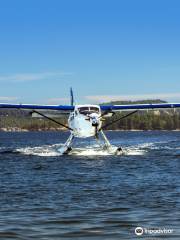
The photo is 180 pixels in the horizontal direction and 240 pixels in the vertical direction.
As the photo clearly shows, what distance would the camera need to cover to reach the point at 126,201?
11867 mm

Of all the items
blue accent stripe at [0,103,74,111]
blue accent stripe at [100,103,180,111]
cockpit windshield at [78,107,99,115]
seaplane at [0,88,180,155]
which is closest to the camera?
seaplane at [0,88,180,155]

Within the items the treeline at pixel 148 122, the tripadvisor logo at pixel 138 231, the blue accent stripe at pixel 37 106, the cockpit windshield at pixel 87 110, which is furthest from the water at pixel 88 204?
the treeline at pixel 148 122

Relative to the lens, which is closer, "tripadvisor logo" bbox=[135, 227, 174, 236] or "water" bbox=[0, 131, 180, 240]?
"tripadvisor logo" bbox=[135, 227, 174, 236]

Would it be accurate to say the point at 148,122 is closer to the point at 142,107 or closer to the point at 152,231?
the point at 142,107

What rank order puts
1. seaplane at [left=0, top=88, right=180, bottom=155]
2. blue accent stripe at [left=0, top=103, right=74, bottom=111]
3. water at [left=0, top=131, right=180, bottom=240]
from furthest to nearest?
blue accent stripe at [left=0, top=103, right=74, bottom=111], seaplane at [left=0, top=88, right=180, bottom=155], water at [left=0, top=131, right=180, bottom=240]

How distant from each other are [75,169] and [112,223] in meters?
11.1

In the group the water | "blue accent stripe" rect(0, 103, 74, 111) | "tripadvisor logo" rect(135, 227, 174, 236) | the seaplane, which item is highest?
"blue accent stripe" rect(0, 103, 74, 111)

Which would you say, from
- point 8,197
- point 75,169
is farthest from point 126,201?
Result: point 75,169

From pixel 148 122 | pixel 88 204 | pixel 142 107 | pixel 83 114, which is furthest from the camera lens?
pixel 148 122

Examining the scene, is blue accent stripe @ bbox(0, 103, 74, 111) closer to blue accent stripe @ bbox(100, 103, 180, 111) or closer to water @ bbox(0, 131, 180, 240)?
blue accent stripe @ bbox(100, 103, 180, 111)

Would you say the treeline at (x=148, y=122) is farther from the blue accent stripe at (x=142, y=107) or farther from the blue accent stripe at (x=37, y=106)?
the blue accent stripe at (x=37, y=106)

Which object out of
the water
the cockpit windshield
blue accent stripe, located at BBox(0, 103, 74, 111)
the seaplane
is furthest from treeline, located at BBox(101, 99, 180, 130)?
the water

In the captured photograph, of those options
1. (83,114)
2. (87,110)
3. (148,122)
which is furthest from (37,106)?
(148,122)

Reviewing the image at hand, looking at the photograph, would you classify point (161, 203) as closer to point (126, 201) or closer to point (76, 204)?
point (126, 201)
